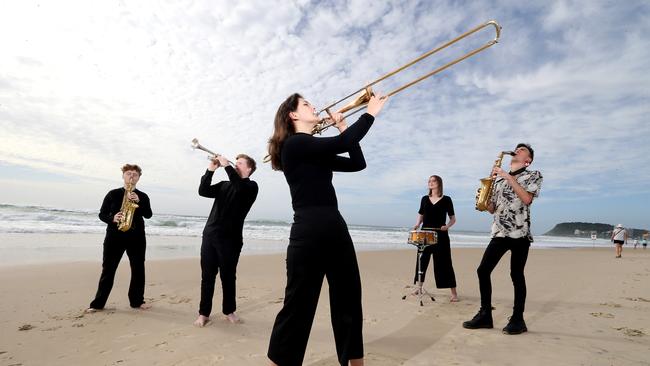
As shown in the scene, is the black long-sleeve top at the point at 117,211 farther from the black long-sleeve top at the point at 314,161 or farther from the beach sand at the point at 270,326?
the black long-sleeve top at the point at 314,161

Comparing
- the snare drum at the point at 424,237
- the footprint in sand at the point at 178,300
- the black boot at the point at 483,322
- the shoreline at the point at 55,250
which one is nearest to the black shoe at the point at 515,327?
the black boot at the point at 483,322

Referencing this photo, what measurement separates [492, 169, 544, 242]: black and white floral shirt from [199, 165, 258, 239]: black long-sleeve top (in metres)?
2.86

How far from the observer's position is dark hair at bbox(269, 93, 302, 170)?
7.63 feet

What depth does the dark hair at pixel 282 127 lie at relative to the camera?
2325mm

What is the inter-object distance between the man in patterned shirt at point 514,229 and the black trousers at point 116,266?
411 cm

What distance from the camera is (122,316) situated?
436 cm

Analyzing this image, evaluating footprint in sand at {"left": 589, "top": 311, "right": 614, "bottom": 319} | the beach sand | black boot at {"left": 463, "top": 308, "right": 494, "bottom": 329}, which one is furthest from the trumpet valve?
footprint in sand at {"left": 589, "top": 311, "right": 614, "bottom": 319}

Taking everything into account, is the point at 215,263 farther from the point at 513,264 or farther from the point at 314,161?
the point at 513,264

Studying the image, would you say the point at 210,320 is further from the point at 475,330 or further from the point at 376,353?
the point at 475,330

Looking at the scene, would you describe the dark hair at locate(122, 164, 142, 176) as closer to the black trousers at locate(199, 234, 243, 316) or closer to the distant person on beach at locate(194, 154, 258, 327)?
the distant person on beach at locate(194, 154, 258, 327)

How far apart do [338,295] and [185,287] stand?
16.2ft

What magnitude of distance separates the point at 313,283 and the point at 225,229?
232 centimetres

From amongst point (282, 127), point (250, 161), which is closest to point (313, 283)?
point (282, 127)

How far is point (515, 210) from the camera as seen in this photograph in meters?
3.95
